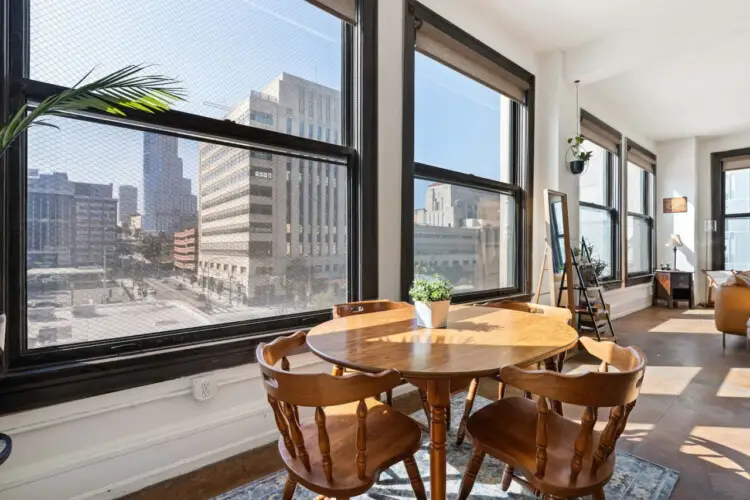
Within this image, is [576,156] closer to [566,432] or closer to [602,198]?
[602,198]

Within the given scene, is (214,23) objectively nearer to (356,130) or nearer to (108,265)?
(356,130)

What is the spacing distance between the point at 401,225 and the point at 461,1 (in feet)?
6.53

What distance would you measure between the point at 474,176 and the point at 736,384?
2668mm

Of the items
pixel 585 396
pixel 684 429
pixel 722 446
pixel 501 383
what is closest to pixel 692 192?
pixel 684 429

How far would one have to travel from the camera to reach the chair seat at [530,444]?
1.12 metres

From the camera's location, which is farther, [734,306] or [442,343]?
[734,306]

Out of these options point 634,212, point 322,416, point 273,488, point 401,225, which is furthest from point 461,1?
point 634,212

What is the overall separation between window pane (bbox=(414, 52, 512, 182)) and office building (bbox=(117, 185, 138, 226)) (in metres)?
1.93

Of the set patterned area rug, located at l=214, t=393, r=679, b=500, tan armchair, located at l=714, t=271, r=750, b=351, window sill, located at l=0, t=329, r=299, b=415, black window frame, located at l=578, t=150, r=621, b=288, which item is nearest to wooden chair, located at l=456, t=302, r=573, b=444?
patterned area rug, located at l=214, t=393, r=679, b=500

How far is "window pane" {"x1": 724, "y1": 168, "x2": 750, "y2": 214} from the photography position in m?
6.98

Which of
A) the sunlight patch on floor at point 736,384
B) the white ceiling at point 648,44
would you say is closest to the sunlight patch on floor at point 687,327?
the sunlight patch on floor at point 736,384

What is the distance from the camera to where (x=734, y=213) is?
279 inches

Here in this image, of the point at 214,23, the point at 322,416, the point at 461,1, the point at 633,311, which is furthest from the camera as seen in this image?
the point at 633,311

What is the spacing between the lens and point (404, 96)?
2818 mm
